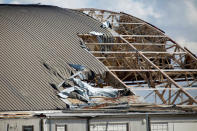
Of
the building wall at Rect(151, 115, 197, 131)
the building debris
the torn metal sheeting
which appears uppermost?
the building debris

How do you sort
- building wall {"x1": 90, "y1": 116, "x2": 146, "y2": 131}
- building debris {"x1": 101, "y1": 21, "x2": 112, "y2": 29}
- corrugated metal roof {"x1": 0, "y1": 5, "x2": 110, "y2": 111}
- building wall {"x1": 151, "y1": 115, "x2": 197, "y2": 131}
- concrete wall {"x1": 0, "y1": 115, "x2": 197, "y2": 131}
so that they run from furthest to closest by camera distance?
building debris {"x1": 101, "y1": 21, "x2": 112, "y2": 29} < corrugated metal roof {"x1": 0, "y1": 5, "x2": 110, "y2": 111} < building wall {"x1": 151, "y1": 115, "x2": 197, "y2": 131} < building wall {"x1": 90, "y1": 116, "x2": 146, "y2": 131} < concrete wall {"x1": 0, "y1": 115, "x2": 197, "y2": 131}

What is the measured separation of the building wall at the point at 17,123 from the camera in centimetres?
3391

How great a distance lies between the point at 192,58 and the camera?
50906 mm

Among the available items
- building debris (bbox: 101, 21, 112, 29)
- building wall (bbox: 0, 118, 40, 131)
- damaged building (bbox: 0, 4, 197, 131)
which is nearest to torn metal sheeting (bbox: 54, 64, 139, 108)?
damaged building (bbox: 0, 4, 197, 131)

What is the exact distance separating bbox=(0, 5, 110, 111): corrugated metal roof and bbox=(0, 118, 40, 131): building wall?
2.81 meters

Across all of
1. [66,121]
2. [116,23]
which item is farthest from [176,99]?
[116,23]

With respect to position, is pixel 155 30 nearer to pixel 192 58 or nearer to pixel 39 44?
pixel 192 58

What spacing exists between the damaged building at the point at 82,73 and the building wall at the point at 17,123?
0.23ft

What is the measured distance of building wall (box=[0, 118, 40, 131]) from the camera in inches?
1335

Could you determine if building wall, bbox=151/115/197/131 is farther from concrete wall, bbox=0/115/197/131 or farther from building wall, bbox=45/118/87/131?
building wall, bbox=45/118/87/131

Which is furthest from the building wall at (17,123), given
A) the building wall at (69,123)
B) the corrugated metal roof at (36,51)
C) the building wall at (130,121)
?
the building wall at (130,121)

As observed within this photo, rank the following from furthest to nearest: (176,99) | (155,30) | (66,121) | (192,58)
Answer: (155,30) < (192,58) < (176,99) < (66,121)

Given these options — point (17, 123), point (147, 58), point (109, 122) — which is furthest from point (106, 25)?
point (17, 123)

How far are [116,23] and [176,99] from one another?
17.7 m
